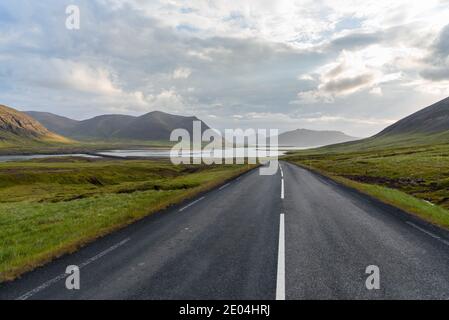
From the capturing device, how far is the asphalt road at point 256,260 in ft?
19.5

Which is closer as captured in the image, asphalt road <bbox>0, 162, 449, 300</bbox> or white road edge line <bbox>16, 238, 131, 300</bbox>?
white road edge line <bbox>16, 238, 131, 300</bbox>

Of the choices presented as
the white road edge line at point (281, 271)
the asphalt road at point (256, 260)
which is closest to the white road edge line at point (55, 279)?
the asphalt road at point (256, 260)

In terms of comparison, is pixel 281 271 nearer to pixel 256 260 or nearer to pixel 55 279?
pixel 256 260

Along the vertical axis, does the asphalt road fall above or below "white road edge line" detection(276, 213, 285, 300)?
below

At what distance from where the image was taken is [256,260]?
761 centimetres

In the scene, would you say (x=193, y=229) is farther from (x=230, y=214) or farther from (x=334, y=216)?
(x=334, y=216)

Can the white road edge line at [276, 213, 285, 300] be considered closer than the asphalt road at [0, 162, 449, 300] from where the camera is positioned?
Yes

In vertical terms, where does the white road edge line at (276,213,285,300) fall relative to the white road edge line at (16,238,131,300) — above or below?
above

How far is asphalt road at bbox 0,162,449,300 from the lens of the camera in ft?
19.5

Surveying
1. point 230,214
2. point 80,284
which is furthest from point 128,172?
point 80,284

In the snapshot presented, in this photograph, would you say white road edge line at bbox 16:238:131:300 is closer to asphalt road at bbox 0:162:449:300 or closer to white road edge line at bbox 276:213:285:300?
asphalt road at bbox 0:162:449:300

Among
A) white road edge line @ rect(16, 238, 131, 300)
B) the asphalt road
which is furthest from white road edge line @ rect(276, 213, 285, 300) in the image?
white road edge line @ rect(16, 238, 131, 300)
